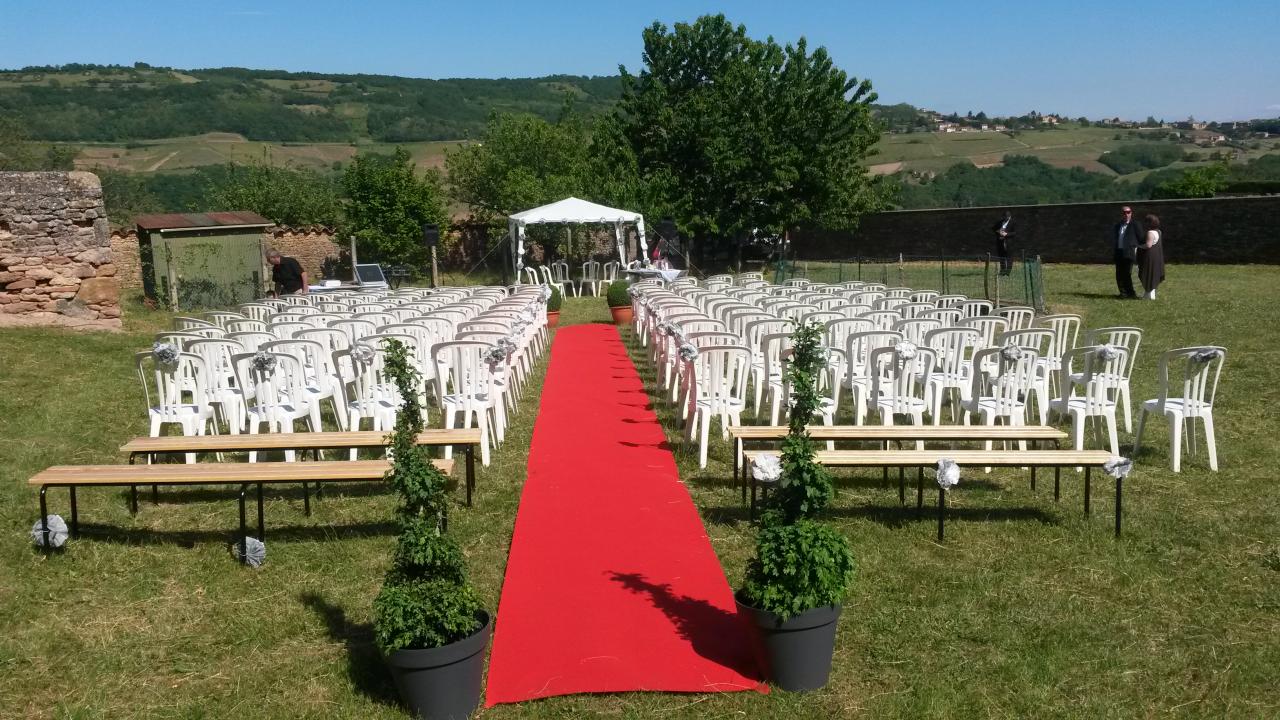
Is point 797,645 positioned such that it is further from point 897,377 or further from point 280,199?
point 280,199

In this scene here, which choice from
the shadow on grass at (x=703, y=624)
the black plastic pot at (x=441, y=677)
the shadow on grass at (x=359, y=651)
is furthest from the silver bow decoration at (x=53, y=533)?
the shadow on grass at (x=703, y=624)

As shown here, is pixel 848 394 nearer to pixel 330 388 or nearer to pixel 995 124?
pixel 330 388

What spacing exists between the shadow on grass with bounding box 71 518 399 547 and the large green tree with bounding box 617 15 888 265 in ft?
76.5

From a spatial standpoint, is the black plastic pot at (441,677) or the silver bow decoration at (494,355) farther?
the silver bow decoration at (494,355)

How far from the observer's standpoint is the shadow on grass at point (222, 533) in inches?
238

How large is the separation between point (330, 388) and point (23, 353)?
553 cm

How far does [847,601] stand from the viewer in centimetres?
495

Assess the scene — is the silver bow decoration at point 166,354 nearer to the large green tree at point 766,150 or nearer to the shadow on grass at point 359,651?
the shadow on grass at point 359,651

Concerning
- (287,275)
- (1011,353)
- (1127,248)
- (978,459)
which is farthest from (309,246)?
(978,459)

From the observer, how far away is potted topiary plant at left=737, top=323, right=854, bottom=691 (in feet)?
12.8

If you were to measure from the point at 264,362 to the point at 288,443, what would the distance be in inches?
35.0

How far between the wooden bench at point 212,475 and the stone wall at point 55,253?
367 inches

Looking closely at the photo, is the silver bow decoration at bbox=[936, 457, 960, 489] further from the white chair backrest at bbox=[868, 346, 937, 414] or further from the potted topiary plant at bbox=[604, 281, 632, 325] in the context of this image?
the potted topiary plant at bbox=[604, 281, 632, 325]

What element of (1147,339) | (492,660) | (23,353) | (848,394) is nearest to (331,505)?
(492,660)
